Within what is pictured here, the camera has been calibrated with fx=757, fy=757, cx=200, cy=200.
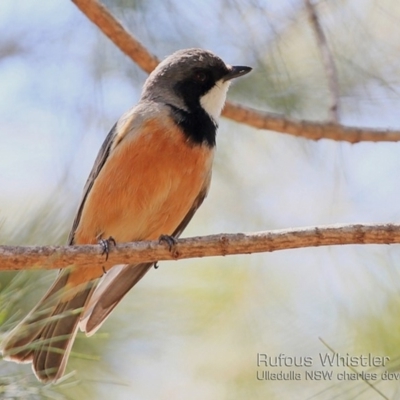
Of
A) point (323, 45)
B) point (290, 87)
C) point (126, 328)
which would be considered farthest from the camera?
point (290, 87)

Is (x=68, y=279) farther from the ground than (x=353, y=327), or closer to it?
farther from the ground

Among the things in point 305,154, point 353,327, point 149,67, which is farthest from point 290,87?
point 353,327

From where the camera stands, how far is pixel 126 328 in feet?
13.4

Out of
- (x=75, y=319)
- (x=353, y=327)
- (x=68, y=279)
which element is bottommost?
(x=353, y=327)

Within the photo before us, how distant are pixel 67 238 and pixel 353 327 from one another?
173cm

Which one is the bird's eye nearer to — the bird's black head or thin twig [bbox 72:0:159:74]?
the bird's black head

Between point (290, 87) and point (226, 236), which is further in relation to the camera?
point (290, 87)

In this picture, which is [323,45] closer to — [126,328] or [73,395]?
[126,328]

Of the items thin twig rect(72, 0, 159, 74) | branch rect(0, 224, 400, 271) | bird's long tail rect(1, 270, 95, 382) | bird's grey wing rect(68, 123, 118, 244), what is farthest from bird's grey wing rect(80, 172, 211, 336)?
thin twig rect(72, 0, 159, 74)

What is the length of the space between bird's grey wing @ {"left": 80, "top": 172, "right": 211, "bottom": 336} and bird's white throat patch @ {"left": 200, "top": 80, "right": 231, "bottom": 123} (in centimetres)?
46

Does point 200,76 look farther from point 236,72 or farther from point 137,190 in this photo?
point 137,190

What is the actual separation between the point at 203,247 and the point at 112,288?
114 cm

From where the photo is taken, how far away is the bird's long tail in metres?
3.02

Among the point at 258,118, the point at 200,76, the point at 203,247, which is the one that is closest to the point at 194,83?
the point at 200,76
